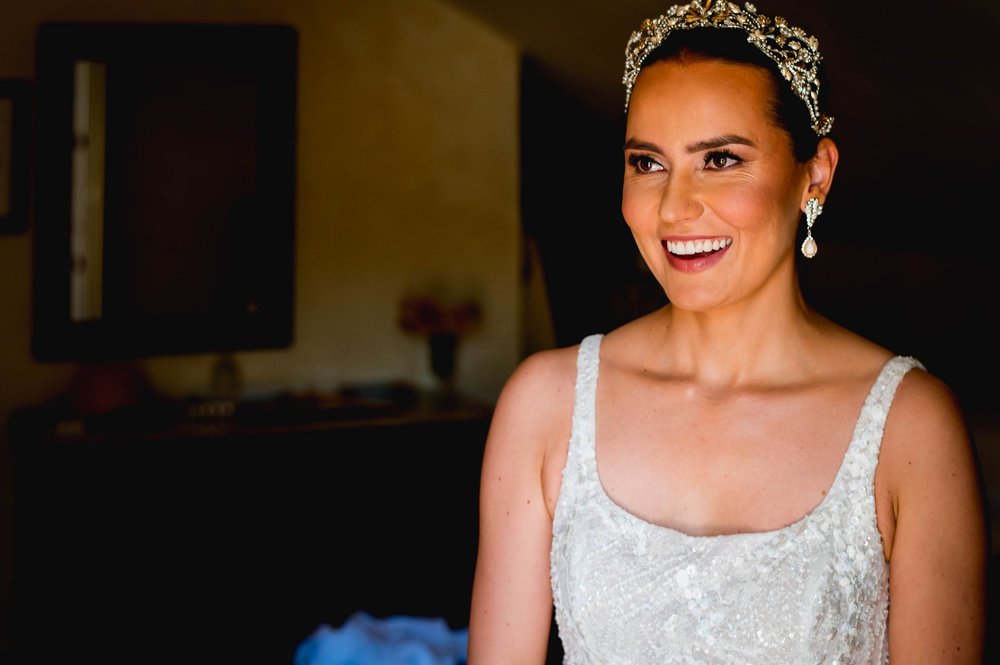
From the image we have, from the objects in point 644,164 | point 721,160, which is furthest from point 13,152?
point 721,160

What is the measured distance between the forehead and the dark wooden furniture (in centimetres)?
240

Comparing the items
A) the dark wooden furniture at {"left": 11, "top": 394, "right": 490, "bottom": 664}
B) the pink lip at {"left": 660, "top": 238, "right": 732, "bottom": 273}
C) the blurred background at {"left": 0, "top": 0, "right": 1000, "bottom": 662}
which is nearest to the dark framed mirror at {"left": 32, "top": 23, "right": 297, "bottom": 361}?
the blurred background at {"left": 0, "top": 0, "right": 1000, "bottom": 662}

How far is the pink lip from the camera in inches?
55.9

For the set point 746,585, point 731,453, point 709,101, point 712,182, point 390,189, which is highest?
point 390,189

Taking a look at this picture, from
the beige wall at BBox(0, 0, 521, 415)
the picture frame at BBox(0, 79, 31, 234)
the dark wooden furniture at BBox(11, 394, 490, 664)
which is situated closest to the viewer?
the dark wooden furniture at BBox(11, 394, 490, 664)

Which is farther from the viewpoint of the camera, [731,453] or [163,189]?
[163,189]

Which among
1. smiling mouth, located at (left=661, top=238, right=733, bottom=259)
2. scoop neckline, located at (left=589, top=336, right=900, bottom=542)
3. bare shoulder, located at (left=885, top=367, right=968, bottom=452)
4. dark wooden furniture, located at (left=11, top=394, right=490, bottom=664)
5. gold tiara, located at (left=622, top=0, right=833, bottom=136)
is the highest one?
gold tiara, located at (left=622, top=0, right=833, bottom=136)

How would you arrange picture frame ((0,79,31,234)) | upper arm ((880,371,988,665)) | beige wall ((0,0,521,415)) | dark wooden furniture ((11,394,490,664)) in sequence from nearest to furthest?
upper arm ((880,371,988,665)) < dark wooden furniture ((11,394,490,664)) < picture frame ((0,79,31,234)) < beige wall ((0,0,521,415))

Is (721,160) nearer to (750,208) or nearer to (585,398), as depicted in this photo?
(750,208)

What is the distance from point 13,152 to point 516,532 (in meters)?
2.84

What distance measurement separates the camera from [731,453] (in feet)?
4.94

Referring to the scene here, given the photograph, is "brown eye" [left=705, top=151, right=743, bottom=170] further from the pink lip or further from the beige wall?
the beige wall

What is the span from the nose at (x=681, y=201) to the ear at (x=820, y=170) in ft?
0.63

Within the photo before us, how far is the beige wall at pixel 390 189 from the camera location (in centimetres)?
418
